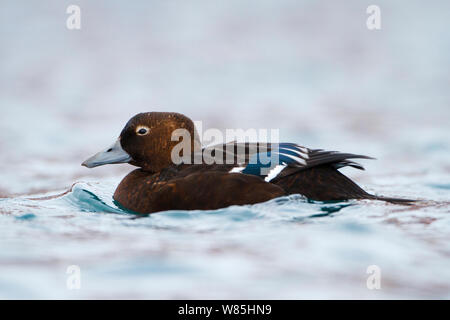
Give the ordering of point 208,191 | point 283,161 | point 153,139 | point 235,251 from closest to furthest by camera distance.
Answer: point 235,251
point 208,191
point 283,161
point 153,139

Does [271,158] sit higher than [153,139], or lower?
lower

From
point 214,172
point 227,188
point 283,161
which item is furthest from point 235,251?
point 283,161

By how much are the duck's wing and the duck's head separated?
0.41 m

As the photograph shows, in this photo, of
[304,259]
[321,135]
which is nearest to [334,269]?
[304,259]

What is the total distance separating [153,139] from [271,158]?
1091 millimetres

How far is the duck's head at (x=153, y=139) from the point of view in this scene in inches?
244

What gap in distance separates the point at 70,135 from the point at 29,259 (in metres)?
5.62

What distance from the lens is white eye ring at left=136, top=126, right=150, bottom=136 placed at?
6.22 metres

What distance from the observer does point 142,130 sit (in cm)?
623

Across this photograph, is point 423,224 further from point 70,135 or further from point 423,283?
point 70,135

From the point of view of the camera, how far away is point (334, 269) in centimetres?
436

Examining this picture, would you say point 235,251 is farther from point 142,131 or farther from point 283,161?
point 142,131

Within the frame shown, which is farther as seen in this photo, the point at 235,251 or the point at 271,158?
the point at 271,158

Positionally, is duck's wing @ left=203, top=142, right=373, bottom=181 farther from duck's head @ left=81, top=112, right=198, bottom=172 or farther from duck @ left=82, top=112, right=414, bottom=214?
duck's head @ left=81, top=112, right=198, bottom=172
